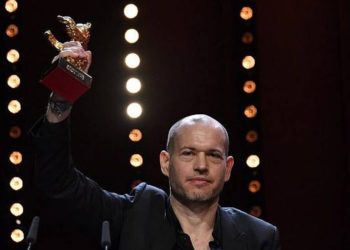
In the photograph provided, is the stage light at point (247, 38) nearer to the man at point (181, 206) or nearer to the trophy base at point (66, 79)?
the man at point (181, 206)

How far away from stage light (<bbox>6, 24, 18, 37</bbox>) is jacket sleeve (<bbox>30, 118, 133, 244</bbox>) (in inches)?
52.7

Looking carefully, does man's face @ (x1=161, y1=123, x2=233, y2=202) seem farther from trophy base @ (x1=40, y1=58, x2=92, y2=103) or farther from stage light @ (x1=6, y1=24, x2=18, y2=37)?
stage light @ (x1=6, y1=24, x2=18, y2=37)

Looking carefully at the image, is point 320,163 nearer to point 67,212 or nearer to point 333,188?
point 333,188

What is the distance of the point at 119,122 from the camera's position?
3434 millimetres

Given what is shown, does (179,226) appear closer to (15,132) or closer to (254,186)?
(254,186)

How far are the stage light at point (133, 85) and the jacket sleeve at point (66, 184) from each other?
43.1 inches

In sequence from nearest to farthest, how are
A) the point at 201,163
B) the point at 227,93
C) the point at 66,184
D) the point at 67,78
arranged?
the point at 67,78
the point at 66,184
the point at 201,163
the point at 227,93

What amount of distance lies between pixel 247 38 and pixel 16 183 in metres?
1.27

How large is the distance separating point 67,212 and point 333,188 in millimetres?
1812

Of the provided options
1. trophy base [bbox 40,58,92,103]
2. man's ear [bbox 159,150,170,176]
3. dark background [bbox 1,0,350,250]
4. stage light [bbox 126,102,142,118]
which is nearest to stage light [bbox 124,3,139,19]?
dark background [bbox 1,0,350,250]

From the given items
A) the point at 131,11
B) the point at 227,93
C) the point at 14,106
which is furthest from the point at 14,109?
the point at 227,93

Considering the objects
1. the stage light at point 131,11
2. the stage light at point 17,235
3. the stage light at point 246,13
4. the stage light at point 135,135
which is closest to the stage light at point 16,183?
the stage light at point 17,235

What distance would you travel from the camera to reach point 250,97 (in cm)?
332

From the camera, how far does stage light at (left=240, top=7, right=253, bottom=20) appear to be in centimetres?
337
